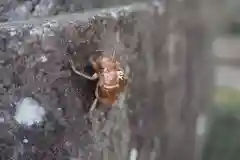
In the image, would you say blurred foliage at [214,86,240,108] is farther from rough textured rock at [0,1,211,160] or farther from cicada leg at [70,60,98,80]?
cicada leg at [70,60,98,80]

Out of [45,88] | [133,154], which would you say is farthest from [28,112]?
[133,154]

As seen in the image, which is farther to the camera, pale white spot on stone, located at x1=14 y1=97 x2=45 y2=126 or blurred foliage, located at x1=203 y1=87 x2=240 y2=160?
blurred foliage, located at x1=203 y1=87 x2=240 y2=160

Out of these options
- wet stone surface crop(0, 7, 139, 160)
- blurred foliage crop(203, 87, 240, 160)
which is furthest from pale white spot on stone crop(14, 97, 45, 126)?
blurred foliage crop(203, 87, 240, 160)

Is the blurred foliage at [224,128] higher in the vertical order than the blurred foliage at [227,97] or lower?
lower

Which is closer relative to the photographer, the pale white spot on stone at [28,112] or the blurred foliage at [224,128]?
the pale white spot on stone at [28,112]

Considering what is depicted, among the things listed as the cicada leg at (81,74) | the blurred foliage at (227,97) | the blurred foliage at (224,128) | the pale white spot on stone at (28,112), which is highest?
the cicada leg at (81,74)

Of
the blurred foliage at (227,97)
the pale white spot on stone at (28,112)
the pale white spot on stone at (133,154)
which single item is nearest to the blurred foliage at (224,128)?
the blurred foliage at (227,97)

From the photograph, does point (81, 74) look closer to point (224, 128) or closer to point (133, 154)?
point (133, 154)

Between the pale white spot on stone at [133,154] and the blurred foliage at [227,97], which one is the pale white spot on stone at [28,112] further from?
the blurred foliage at [227,97]
